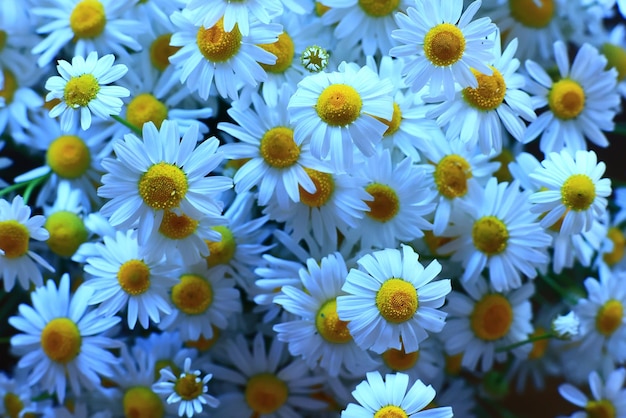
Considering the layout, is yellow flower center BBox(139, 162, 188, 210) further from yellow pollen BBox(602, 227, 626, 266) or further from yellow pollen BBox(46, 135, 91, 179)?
yellow pollen BBox(602, 227, 626, 266)

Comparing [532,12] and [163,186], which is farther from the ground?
[532,12]

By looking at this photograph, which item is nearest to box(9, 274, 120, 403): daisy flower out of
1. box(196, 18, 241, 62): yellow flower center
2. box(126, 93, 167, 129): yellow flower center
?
box(126, 93, 167, 129): yellow flower center

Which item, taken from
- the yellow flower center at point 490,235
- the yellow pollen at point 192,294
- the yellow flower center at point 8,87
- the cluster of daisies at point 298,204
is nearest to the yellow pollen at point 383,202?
the cluster of daisies at point 298,204

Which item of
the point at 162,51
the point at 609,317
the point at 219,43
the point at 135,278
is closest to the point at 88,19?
the point at 162,51

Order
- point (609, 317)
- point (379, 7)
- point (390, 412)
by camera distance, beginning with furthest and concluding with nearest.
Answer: point (609, 317) < point (379, 7) < point (390, 412)

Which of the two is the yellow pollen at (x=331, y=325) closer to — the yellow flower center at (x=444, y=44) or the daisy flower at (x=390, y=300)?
the daisy flower at (x=390, y=300)

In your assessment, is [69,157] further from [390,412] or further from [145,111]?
[390,412]
